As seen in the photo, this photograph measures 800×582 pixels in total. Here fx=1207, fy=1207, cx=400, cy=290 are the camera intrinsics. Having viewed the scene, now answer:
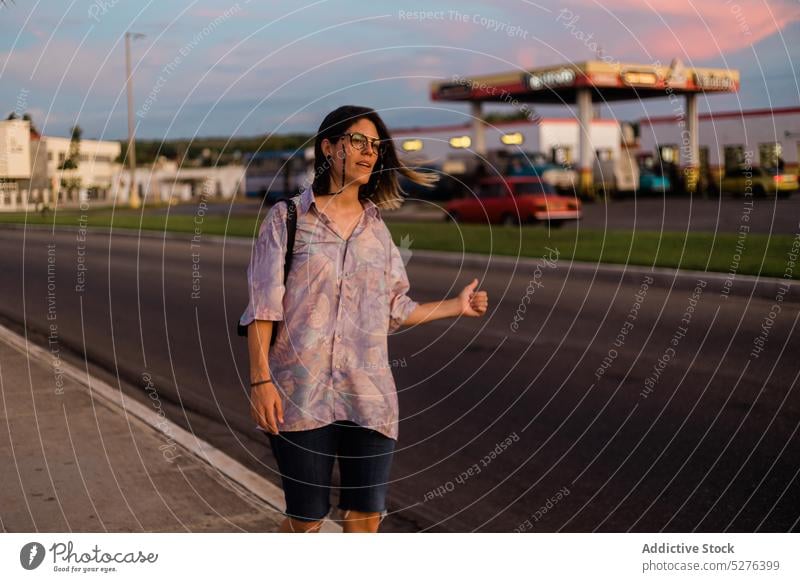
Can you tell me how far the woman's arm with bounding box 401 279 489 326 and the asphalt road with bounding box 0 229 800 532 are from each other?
1963 mm

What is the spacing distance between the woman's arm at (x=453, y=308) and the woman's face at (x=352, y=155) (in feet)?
1.79

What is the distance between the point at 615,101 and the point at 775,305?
1593 inches

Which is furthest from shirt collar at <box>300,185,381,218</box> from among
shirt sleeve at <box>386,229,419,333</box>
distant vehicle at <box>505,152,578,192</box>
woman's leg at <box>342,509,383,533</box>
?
distant vehicle at <box>505,152,578,192</box>

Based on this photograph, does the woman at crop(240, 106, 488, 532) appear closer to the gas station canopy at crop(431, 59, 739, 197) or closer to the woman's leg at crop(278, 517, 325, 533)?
the woman's leg at crop(278, 517, 325, 533)

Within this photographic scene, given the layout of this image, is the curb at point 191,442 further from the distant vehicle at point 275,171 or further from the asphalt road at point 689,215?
the distant vehicle at point 275,171

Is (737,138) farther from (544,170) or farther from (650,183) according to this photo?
Result: (544,170)

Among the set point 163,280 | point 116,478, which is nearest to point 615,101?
point 163,280

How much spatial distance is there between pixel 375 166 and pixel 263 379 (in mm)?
914

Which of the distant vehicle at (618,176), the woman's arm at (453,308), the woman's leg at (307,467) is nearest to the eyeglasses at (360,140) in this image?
the woman's arm at (453,308)

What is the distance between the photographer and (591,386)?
9.49 metres

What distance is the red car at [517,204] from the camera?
30.2 meters

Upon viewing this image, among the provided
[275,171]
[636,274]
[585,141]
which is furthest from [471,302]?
[275,171]

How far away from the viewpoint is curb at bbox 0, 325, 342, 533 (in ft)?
20.5
